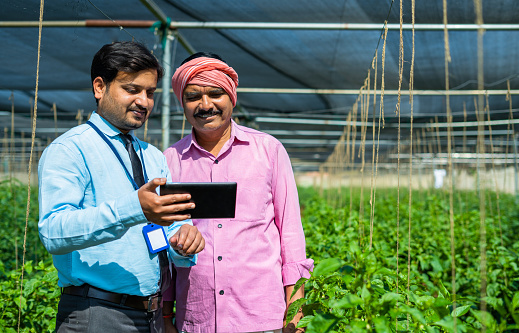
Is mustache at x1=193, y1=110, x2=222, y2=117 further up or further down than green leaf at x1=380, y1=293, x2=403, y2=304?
further up

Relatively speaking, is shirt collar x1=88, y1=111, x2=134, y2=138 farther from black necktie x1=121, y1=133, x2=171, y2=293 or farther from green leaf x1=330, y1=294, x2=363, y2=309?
green leaf x1=330, y1=294, x2=363, y2=309

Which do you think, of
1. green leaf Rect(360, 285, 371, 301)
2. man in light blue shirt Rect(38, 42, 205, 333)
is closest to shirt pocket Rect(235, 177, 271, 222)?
man in light blue shirt Rect(38, 42, 205, 333)

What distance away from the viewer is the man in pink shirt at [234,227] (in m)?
1.61

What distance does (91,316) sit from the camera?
1.27 metres

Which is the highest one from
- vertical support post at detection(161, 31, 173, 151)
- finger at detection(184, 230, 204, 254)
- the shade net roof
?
the shade net roof

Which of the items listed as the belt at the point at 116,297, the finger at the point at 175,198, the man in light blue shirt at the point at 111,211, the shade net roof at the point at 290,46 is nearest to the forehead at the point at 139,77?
the man in light blue shirt at the point at 111,211

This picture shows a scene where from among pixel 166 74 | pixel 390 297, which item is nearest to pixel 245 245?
pixel 390 297

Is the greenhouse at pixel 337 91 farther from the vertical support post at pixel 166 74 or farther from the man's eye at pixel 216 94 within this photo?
the man's eye at pixel 216 94

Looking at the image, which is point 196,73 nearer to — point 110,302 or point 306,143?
point 110,302

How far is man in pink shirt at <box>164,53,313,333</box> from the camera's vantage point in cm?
161

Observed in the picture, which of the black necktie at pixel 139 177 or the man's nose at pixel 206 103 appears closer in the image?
the black necktie at pixel 139 177

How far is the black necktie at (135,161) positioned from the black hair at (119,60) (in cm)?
19

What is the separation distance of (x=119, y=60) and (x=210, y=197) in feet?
1.69

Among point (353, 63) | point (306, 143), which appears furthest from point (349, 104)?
point (306, 143)
